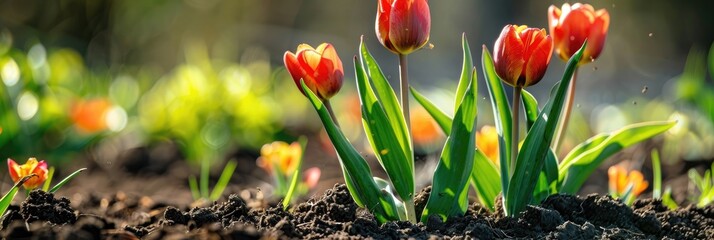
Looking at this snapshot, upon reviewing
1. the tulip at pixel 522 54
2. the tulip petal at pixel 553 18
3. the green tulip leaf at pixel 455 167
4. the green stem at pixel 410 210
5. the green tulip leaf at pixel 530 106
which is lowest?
the green stem at pixel 410 210

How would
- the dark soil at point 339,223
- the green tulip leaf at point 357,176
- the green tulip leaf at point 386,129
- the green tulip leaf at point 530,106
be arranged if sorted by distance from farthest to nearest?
the green tulip leaf at point 530,106 < the green tulip leaf at point 386,129 < the green tulip leaf at point 357,176 < the dark soil at point 339,223

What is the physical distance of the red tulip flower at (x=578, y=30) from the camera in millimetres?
2049

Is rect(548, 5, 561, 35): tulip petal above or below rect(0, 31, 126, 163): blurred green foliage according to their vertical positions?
below

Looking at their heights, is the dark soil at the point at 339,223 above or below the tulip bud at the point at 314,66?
below

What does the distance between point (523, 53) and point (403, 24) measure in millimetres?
245

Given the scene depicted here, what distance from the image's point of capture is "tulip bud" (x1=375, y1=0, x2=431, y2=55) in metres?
1.85

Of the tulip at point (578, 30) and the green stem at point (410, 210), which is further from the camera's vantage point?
the tulip at point (578, 30)

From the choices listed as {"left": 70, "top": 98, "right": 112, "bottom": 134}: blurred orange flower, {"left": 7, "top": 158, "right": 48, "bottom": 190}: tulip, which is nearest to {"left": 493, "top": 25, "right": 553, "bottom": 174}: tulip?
{"left": 7, "top": 158, "right": 48, "bottom": 190}: tulip

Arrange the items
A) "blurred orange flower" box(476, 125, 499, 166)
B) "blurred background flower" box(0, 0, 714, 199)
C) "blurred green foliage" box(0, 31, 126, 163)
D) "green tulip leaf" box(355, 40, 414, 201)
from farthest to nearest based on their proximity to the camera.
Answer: "blurred background flower" box(0, 0, 714, 199) < "blurred green foliage" box(0, 31, 126, 163) < "blurred orange flower" box(476, 125, 499, 166) < "green tulip leaf" box(355, 40, 414, 201)

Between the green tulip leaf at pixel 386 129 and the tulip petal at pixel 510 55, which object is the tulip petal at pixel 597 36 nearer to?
the tulip petal at pixel 510 55

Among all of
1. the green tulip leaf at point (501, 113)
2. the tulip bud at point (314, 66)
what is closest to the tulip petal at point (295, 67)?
the tulip bud at point (314, 66)

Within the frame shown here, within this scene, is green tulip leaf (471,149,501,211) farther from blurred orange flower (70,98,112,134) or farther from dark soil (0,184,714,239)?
blurred orange flower (70,98,112,134)

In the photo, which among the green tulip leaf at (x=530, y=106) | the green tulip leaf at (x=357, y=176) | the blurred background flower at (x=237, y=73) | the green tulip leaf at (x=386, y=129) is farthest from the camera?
the blurred background flower at (x=237, y=73)

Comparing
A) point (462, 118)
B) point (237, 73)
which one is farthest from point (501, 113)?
point (237, 73)
